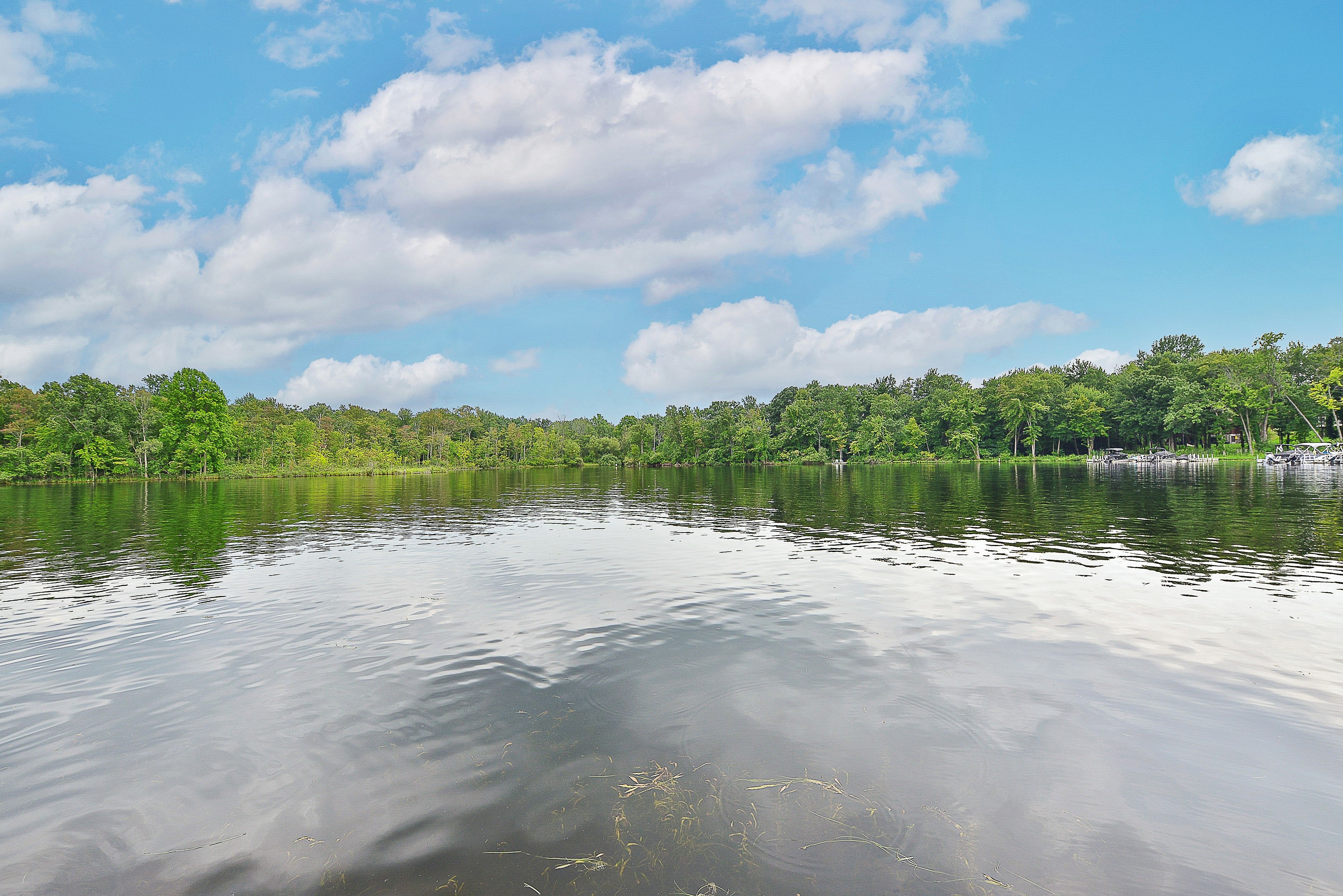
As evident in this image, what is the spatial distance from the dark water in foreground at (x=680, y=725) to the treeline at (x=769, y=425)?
93925 mm

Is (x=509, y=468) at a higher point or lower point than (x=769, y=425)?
lower

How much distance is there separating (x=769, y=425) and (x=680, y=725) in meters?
178

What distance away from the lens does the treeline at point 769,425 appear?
88938 mm

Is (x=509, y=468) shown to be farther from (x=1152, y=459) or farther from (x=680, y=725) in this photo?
(x=680, y=725)

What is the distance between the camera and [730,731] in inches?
308

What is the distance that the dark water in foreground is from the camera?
5348 mm

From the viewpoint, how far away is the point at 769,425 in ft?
602

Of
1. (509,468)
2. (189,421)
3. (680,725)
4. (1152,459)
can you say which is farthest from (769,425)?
(680,725)

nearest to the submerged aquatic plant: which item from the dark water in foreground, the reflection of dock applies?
the dark water in foreground

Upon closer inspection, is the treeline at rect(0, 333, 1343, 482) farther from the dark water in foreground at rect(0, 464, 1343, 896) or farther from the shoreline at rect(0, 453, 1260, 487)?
the dark water in foreground at rect(0, 464, 1343, 896)

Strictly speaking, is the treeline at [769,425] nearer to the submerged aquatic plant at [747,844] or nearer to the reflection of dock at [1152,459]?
the reflection of dock at [1152,459]

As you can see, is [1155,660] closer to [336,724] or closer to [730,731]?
[730,731]

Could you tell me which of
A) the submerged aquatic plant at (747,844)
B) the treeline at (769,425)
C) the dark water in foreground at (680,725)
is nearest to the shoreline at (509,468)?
the treeline at (769,425)

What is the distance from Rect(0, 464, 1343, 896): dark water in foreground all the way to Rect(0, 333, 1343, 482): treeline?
308 ft
